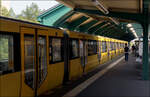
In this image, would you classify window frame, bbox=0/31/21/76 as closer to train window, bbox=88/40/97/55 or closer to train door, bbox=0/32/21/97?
train door, bbox=0/32/21/97

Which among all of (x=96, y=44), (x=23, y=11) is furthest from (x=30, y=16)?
(x=96, y=44)

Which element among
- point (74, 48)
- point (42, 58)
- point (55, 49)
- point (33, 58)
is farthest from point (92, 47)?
point (33, 58)

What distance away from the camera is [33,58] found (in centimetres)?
718

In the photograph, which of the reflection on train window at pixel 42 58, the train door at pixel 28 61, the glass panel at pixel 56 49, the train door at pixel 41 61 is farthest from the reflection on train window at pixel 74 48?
the train door at pixel 28 61

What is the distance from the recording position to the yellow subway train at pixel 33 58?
5.81 m

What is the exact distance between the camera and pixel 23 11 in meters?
92.0

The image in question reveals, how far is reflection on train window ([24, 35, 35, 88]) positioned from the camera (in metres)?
6.70

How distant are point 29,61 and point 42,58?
3.12ft

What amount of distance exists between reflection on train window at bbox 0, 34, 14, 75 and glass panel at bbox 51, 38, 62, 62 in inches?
115

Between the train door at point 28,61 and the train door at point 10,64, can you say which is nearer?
the train door at point 10,64

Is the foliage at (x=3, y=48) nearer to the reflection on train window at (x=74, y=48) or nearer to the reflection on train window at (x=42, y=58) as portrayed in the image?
the reflection on train window at (x=42, y=58)

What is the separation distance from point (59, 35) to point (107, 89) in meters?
2.76

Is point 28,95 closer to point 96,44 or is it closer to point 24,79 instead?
point 24,79

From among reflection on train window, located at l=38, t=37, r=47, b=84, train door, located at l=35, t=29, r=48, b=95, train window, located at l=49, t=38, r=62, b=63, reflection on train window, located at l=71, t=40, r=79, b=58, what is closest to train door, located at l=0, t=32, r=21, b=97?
train door, located at l=35, t=29, r=48, b=95
